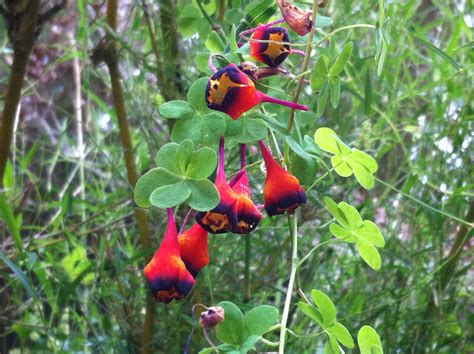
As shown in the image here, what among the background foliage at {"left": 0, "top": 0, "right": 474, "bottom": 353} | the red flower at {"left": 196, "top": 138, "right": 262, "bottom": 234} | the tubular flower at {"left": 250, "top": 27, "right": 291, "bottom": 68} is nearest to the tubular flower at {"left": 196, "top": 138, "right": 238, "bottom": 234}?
A: the red flower at {"left": 196, "top": 138, "right": 262, "bottom": 234}

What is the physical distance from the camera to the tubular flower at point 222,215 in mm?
467

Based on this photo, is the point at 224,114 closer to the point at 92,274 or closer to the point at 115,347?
the point at 115,347

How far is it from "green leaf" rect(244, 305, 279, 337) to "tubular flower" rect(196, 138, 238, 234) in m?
0.06

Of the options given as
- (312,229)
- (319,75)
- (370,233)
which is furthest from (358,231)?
(312,229)

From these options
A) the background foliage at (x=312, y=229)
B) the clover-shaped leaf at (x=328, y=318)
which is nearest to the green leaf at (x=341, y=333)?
the clover-shaped leaf at (x=328, y=318)

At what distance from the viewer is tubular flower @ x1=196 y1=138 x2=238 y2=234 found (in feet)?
1.53

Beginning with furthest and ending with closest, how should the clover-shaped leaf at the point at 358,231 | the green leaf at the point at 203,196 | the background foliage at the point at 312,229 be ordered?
the background foliage at the point at 312,229 < the clover-shaped leaf at the point at 358,231 < the green leaf at the point at 203,196

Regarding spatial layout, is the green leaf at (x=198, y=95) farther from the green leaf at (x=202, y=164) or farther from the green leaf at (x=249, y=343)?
the green leaf at (x=249, y=343)

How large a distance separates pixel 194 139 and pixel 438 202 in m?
0.52

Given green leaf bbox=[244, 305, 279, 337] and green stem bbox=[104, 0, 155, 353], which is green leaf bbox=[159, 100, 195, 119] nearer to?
Result: green leaf bbox=[244, 305, 279, 337]

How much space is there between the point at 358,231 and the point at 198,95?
16cm

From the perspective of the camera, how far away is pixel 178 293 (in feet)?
1.56

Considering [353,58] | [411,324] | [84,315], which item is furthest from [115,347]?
[353,58]

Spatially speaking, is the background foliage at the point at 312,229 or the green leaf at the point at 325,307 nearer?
the green leaf at the point at 325,307
